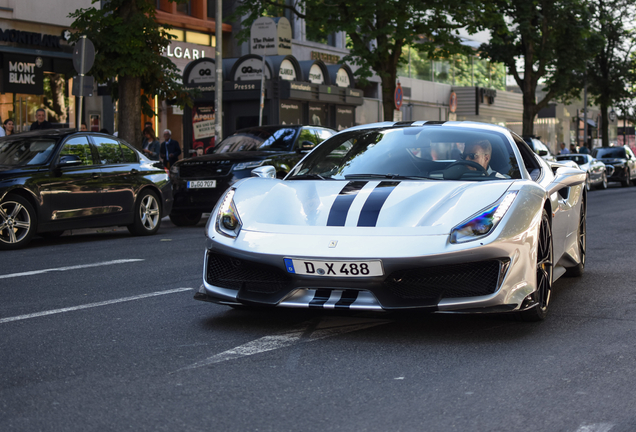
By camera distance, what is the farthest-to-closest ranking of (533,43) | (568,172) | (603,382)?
1. (533,43)
2. (568,172)
3. (603,382)

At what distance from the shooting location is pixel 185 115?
23469mm

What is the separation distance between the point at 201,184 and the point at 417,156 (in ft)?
27.1

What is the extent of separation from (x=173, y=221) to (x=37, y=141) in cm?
363

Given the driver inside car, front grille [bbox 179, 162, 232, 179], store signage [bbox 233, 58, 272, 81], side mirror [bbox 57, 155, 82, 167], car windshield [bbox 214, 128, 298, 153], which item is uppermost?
store signage [bbox 233, 58, 272, 81]

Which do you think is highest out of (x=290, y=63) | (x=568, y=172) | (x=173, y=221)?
(x=290, y=63)

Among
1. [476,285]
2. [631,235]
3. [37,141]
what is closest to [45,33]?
[37,141]

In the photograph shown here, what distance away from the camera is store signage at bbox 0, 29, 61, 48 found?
2178cm

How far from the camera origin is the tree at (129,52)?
53.5 feet

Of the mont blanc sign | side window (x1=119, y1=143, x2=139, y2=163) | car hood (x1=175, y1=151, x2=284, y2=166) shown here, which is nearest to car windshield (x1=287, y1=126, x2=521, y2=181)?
side window (x1=119, y1=143, x2=139, y2=163)

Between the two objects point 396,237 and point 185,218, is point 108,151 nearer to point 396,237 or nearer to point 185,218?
point 185,218

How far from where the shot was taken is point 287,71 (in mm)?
24172

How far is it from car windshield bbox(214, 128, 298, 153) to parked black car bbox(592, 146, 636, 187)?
23.6 meters

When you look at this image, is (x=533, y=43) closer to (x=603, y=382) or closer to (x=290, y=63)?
(x=290, y=63)

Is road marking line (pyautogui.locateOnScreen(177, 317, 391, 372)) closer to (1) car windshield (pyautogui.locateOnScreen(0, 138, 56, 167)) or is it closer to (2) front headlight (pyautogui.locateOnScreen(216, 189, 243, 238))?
(2) front headlight (pyautogui.locateOnScreen(216, 189, 243, 238))
